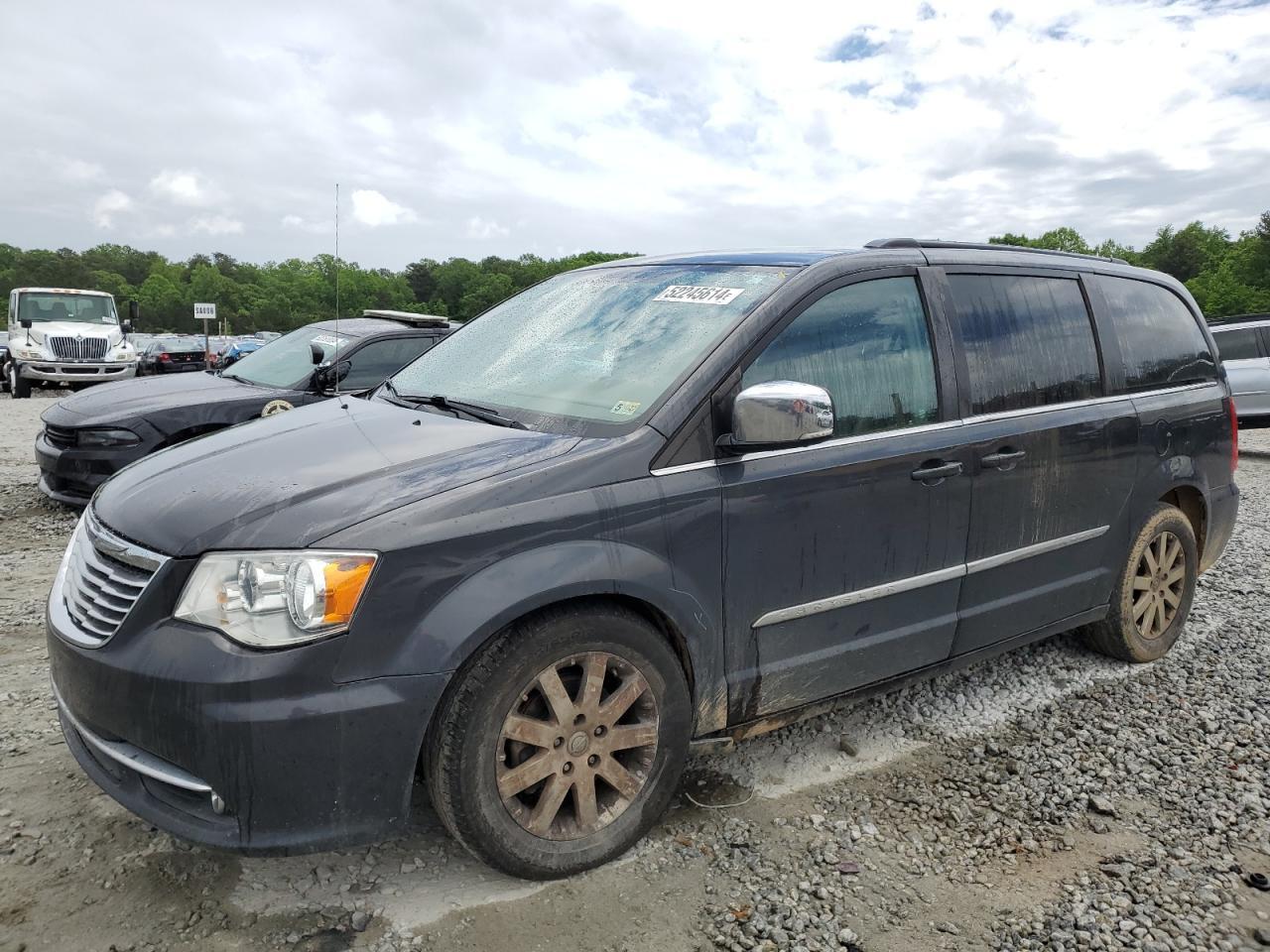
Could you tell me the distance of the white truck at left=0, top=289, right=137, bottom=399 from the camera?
1861cm

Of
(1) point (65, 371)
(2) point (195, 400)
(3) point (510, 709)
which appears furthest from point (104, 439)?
(1) point (65, 371)

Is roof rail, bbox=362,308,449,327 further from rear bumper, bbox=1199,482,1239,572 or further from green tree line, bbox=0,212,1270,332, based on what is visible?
green tree line, bbox=0,212,1270,332

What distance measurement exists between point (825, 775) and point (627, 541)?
1.34 meters

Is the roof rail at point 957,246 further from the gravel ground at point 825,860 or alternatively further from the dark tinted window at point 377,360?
the dark tinted window at point 377,360

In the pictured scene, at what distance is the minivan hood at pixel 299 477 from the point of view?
2.29 metres

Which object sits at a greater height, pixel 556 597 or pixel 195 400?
pixel 195 400

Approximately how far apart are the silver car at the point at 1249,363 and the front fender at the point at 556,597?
12064 millimetres

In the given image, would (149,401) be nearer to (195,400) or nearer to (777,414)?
(195,400)

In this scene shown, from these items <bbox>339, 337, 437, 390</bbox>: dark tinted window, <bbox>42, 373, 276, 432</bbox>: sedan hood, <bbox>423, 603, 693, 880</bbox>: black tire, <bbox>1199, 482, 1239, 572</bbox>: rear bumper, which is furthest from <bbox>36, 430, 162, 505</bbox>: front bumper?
<bbox>1199, 482, 1239, 572</bbox>: rear bumper

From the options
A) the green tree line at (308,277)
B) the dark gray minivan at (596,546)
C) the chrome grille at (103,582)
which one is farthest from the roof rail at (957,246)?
the green tree line at (308,277)

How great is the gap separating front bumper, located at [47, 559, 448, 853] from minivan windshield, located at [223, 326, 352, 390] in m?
5.22

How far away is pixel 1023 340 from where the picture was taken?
359cm

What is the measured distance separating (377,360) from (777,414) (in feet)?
19.6

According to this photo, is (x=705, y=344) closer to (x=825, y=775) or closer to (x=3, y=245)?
(x=825, y=775)
